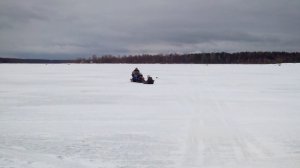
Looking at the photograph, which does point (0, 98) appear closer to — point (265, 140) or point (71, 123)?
point (71, 123)

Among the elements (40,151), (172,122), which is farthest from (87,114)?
(40,151)

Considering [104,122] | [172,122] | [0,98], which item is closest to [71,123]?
[104,122]

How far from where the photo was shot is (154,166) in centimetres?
628

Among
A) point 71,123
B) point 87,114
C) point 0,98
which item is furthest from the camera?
point 0,98

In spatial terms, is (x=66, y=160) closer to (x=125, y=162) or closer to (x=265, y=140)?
(x=125, y=162)

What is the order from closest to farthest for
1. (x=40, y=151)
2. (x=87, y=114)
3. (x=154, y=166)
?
(x=154, y=166), (x=40, y=151), (x=87, y=114)

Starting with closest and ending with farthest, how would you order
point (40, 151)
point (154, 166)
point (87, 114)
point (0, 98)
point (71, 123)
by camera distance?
1. point (154, 166)
2. point (40, 151)
3. point (71, 123)
4. point (87, 114)
5. point (0, 98)

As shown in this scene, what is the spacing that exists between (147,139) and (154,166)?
2.14 metres

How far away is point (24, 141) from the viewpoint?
818 centimetres

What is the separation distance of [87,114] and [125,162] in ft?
18.4

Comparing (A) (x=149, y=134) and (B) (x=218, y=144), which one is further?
(A) (x=149, y=134)

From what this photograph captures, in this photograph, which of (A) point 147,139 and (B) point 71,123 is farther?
(B) point 71,123

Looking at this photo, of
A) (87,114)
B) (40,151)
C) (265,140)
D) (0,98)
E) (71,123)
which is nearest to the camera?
(40,151)

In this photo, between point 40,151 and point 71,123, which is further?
point 71,123
